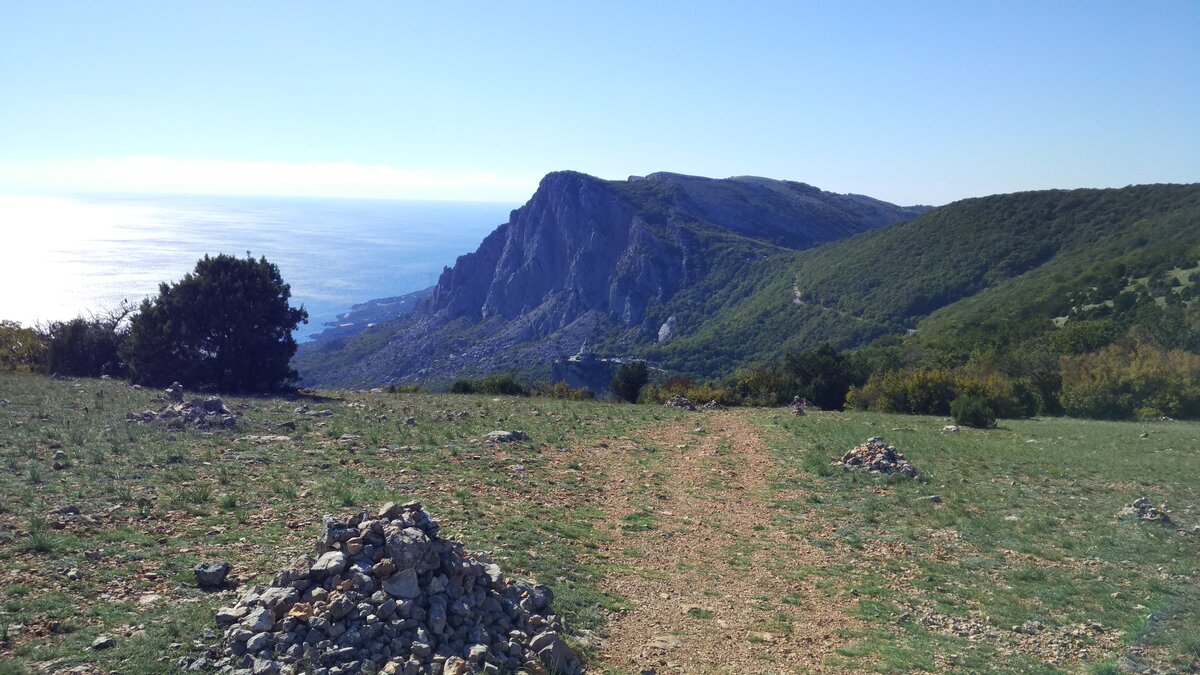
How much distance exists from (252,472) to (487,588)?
21.6 ft

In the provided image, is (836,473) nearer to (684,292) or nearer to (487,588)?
(487,588)

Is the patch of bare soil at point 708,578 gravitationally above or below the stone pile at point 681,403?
above

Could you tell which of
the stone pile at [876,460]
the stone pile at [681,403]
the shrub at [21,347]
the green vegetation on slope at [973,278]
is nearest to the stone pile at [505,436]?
the stone pile at [876,460]

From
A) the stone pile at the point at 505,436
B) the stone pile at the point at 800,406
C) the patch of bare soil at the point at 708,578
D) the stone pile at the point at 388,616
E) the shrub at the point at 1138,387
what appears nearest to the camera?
the stone pile at the point at 388,616

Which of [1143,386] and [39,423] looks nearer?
[39,423]

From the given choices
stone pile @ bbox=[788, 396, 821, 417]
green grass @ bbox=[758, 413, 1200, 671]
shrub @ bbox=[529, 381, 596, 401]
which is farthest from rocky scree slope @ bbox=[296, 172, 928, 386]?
green grass @ bbox=[758, 413, 1200, 671]

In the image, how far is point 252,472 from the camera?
11.0 metres

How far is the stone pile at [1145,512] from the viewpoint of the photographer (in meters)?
10.8

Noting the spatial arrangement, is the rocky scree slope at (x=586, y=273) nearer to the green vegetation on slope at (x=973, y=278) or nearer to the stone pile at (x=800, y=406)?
the green vegetation on slope at (x=973, y=278)

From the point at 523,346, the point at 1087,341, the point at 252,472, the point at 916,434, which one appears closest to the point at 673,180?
the point at 523,346

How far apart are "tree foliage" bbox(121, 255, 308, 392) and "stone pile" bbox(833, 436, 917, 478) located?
1996 cm

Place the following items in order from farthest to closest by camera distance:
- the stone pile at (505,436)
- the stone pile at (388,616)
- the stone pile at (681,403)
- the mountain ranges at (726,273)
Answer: the mountain ranges at (726,273) → the stone pile at (681,403) → the stone pile at (505,436) → the stone pile at (388,616)

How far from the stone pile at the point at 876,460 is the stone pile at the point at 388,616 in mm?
9869

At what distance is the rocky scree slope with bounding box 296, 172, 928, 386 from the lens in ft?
297
